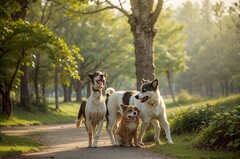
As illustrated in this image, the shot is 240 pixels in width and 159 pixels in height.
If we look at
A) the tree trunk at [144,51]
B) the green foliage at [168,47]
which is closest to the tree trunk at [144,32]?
the tree trunk at [144,51]

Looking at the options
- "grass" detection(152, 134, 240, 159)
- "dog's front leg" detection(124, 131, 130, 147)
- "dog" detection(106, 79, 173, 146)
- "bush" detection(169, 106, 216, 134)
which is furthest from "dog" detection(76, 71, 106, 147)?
"bush" detection(169, 106, 216, 134)

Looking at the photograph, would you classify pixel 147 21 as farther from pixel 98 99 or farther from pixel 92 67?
pixel 92 67

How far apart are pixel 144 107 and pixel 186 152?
2.33 meters

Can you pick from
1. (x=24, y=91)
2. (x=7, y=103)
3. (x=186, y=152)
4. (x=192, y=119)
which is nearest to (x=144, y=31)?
(x=192, y=119)

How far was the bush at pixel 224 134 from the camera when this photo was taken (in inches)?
368

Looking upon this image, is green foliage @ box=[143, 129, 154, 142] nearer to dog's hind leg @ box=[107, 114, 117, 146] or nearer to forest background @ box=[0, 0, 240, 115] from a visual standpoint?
dog's hind leg @ box=[107, 114, 117, 146]

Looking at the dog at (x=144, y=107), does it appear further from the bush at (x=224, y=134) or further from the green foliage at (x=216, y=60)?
the green foliage at (x=216, y=60)

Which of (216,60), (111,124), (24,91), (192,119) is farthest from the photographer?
(216,60)

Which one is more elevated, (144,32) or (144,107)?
(144,32)

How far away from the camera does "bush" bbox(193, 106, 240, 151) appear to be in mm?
9336

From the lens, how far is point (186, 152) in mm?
10195

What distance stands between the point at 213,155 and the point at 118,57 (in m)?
45.8

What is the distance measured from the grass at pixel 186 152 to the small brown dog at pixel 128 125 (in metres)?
0.76

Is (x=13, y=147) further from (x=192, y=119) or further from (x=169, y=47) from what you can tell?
(x=169, y=47)
